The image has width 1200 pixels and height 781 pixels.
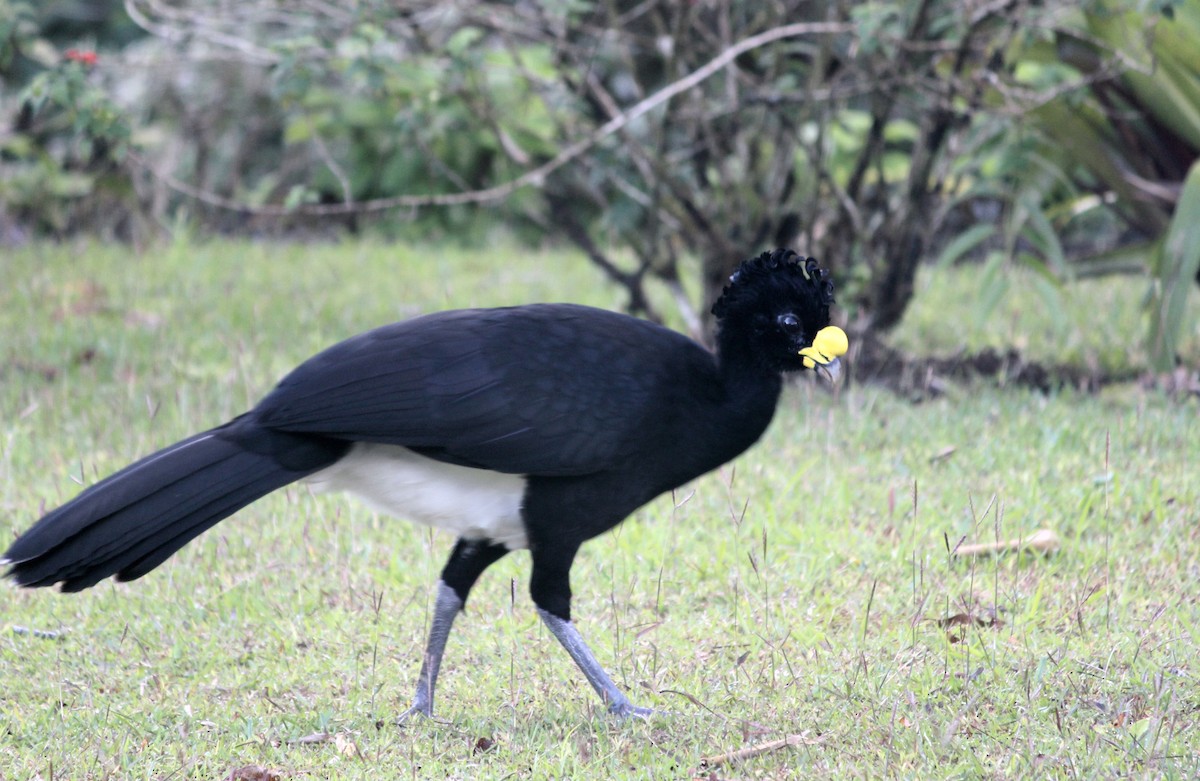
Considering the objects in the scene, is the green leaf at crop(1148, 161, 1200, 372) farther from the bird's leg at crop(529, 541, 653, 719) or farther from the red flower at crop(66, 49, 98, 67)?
the red flower at crop(66, 49, 98, 67)

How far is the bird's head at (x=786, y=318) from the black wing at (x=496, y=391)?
165mm

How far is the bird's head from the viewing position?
357 centimetres

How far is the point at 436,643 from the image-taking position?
12.0ft

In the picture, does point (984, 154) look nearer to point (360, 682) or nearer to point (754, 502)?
point (754, 502)

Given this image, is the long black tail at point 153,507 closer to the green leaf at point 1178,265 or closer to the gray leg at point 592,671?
the gray leg at point 592,671

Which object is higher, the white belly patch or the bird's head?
the bird's head

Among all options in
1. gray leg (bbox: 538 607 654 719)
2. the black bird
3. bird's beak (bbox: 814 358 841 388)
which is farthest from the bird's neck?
gray leg (bbox: 538 607 654 719)

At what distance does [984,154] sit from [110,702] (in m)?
4.82

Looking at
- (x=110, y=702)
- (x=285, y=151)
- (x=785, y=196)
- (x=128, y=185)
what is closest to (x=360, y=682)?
(x=110, y=702)

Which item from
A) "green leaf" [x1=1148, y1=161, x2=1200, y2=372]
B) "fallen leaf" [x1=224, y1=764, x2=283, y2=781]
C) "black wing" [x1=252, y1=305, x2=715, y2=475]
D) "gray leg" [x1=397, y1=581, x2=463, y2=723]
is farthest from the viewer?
"green leaf" [x1=1148, y1=161, x2=1200, y2=372]

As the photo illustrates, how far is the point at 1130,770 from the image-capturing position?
9.93 feet

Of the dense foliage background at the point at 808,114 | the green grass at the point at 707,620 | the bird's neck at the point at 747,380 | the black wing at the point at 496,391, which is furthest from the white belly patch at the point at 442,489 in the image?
the dense foliage background at the point at 808,114

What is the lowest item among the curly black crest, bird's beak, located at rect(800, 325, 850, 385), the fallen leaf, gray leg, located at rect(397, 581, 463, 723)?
the fallen leaf

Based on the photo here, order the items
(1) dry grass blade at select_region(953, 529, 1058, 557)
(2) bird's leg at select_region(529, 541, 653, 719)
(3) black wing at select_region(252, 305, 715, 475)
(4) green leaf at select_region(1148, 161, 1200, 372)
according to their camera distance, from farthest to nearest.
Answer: (4) green leaf at select_region(1148, 161, 1200, 372) < (1) dry grass blade at select_region(953, 529, 1058, 557) < (2) bird's leg at select_region(529, 541, 653, 719) < (3) black wing at select_region(252, 305, 715, 475)
